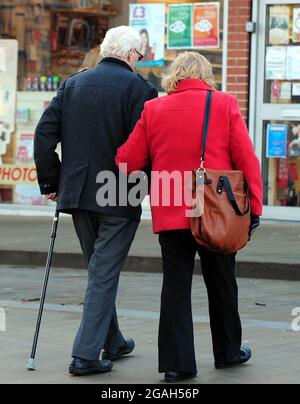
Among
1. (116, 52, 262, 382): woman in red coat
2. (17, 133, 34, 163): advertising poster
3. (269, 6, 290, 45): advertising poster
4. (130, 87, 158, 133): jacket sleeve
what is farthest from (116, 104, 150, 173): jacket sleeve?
(17, 133, 34, 163): advertising poster

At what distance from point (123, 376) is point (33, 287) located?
3965 mm

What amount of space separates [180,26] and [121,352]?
324 inches

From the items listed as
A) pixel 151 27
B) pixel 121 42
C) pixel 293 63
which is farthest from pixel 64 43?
pixel 121 42

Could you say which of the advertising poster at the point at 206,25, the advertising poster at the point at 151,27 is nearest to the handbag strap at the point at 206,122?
the advertising poster at the point at 206,25

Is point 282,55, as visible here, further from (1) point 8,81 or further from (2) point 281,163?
(1) point 8,81

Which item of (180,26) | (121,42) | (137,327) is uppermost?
(121,42)

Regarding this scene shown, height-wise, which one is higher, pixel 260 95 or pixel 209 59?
pixel 209 59

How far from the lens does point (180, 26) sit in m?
15.0

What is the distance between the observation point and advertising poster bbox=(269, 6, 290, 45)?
47.4 feet

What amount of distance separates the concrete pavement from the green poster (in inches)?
163

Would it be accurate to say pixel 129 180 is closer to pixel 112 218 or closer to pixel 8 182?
pixel 112 218

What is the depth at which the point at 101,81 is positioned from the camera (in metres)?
7.06

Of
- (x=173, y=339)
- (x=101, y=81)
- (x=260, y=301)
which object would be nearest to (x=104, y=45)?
(x=101, y=81)

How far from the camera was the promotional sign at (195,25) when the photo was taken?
1483 centimetres
